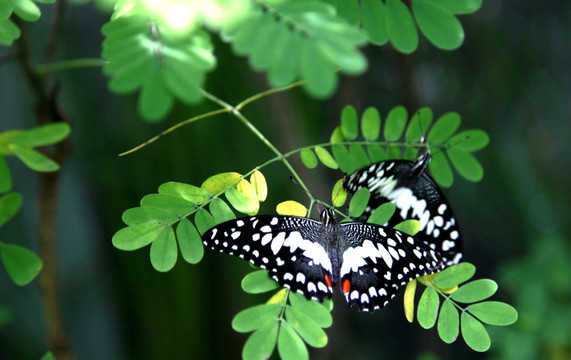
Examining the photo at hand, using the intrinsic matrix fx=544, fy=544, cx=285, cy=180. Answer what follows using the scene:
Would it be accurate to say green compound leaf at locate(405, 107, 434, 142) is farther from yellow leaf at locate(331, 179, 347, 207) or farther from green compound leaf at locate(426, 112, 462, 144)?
yellow leaf at locate(331, 179, 347, 207)

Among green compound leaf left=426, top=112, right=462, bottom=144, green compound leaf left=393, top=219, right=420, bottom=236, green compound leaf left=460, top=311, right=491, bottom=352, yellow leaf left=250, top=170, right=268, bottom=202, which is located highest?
green compound leaf left=426, top=112, right=462, bottom=144

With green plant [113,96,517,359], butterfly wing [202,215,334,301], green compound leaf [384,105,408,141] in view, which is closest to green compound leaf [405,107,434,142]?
green compound leaf [384,105,408,141]

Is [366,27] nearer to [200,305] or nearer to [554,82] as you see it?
[200,305]

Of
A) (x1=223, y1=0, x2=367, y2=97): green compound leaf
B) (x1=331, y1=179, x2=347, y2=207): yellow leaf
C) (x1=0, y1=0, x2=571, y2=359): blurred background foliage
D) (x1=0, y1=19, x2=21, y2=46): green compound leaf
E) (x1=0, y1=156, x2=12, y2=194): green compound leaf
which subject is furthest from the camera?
(x1=0, y1=0, x2=571, y2=359): blurred background foliage

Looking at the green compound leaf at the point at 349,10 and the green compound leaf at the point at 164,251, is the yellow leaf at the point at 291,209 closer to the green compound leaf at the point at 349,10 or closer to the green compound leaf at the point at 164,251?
the green compound leaf at the point at 164,251

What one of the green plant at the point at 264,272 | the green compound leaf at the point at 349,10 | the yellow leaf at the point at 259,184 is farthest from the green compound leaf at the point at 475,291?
the green compound leaf at the point at 349,10

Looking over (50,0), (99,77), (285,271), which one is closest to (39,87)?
(50,0)
